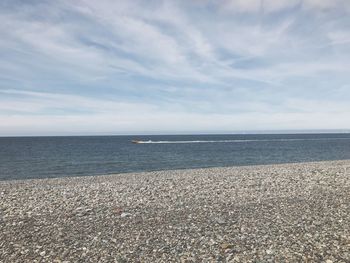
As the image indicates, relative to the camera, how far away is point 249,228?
11.4 meters

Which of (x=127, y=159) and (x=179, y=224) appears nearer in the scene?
(x=179, y=224)

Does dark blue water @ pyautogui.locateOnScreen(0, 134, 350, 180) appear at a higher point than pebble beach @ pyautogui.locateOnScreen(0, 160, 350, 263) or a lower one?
lower

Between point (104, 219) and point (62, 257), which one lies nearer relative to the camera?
point (62, 257)

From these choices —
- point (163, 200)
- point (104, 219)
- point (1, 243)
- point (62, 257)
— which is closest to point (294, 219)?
point (163, 200)

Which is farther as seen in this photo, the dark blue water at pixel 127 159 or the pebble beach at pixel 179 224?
the dark blue water at pixel 127 159

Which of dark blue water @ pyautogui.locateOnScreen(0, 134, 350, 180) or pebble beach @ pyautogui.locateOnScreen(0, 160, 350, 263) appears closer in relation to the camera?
pebble beach @ pyautogui.locateOnScreen(0, 160, 350, 263)

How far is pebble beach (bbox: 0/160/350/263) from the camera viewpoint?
9375 millimetres

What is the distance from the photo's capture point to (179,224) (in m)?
12.1

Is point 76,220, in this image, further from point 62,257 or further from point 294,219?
point 294,219

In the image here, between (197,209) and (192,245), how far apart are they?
4297mm

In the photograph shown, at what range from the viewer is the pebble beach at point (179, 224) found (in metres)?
9.38

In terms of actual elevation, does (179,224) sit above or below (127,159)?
above

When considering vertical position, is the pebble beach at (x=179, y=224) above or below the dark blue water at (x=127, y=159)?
above

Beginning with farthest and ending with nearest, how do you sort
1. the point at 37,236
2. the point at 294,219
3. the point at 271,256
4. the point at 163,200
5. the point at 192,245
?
1. the point at 163,200
2. the point at 294,219
3. the point at 37,236
4. the point at 192,245
5. the point at 271,256
